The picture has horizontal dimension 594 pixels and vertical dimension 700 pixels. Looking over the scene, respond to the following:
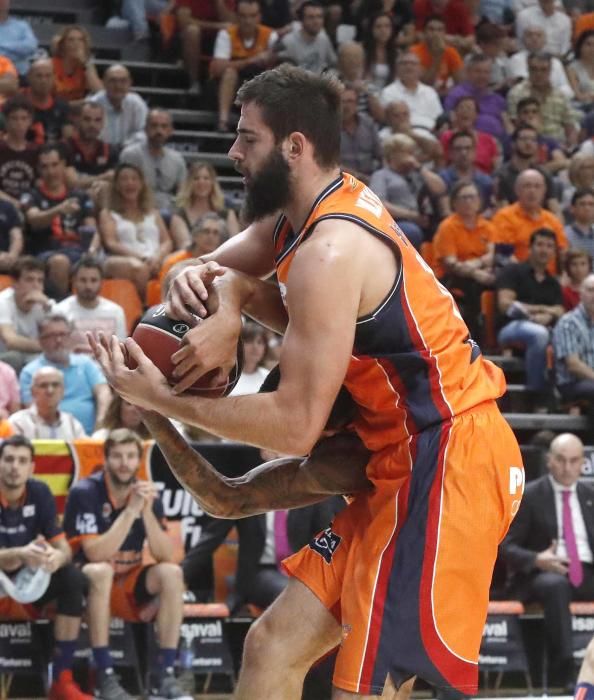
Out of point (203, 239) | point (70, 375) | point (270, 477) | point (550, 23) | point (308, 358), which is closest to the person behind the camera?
point (308, 358)

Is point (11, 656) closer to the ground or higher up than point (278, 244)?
closer to the ground

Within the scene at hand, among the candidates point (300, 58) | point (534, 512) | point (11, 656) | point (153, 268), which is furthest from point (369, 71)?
point (11, 656)

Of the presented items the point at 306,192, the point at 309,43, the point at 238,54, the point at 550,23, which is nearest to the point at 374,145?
the point at 309,43

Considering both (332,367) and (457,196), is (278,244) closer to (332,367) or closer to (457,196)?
(332,367)

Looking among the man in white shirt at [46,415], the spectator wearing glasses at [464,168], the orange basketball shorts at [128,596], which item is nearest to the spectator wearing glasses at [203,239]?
the man in white shirt at [46,415]

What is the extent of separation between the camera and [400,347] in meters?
3.58

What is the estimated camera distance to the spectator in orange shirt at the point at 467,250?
1024 centimetres

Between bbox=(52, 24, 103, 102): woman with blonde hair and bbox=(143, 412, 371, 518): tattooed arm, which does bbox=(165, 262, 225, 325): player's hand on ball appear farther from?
bbox=(52, 24, 103, 102): woman with blonde hair

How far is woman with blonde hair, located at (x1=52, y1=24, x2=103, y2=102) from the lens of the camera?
10.8 m

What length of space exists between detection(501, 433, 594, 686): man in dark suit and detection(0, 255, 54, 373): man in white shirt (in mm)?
3198

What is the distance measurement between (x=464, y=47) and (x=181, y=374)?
10.5 m

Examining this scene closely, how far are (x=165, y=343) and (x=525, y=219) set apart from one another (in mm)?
7453

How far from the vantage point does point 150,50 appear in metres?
12.4

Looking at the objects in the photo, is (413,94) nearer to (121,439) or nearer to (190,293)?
(121,439)
